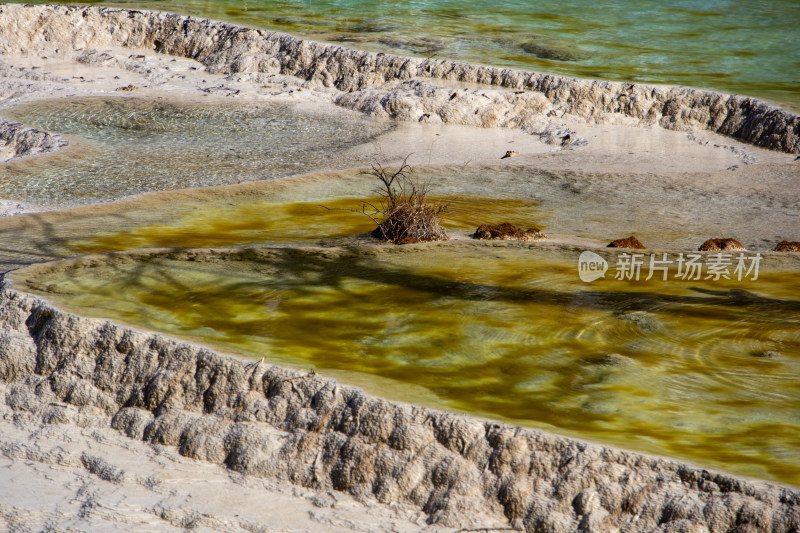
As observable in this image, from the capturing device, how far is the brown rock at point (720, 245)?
6.44 metres

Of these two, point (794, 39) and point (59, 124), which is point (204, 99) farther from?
point (794, 39)

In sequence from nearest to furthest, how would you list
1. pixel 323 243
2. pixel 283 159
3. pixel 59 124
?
pixel 323 243, pixel 283 159, pixel 59 124

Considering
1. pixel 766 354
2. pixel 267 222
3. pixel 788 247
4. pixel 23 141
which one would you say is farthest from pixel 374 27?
pixel 766 354

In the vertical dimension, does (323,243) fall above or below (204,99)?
below

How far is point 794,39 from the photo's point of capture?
47.4 ft

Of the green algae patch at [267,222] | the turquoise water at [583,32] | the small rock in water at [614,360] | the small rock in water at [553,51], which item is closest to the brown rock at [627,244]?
the green algae patch at [267,222]

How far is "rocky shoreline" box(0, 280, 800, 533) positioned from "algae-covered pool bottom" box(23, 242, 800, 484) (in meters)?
0.18

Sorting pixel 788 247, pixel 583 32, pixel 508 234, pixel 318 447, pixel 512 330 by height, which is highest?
pixel 583 32

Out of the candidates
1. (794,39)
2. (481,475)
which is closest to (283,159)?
(481,475)

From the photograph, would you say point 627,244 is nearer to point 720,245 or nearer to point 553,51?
point 720,245

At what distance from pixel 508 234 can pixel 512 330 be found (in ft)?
6.93

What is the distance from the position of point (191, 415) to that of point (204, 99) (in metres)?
9.69

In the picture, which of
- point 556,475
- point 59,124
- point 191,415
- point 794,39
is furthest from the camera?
point 794,39

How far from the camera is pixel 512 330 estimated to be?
456 centimetres
